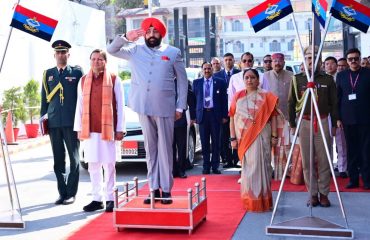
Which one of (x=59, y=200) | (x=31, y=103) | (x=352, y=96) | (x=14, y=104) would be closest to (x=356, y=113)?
(x=352, y=96)

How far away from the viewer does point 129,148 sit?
34.0 feet

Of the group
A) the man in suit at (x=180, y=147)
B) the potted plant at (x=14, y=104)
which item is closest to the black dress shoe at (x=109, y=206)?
the man in suit at (x=180, y=147)

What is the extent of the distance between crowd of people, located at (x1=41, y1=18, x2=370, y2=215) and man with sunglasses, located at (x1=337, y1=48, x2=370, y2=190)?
0.04ft

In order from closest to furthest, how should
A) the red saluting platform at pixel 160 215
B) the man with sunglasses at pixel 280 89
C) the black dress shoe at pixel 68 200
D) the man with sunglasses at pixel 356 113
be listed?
the red saluting platform at pixel 160 215
the black dress shoe at pixel 68 200
the man with sunglasses at pixel 356 113
the man with sunglasses at pixel 280 89

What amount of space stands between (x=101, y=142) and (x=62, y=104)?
85 cm

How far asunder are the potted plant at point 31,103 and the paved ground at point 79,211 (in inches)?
226

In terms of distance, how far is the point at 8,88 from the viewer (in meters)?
17.2

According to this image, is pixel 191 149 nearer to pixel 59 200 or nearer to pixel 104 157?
pixel 59 200

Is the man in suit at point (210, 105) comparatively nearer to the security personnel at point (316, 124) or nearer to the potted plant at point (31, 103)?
the security personnel at point (316, 124)

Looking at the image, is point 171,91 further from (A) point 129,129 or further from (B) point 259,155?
(A) point 129,129

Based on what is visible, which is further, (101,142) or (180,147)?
(180,147)

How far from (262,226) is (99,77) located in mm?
2689

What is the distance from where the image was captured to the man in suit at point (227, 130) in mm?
10680

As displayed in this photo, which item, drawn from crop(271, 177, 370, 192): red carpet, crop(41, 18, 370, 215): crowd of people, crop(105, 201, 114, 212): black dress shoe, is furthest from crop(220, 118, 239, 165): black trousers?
crop(105, 201, 114, 212): black dress shoe
